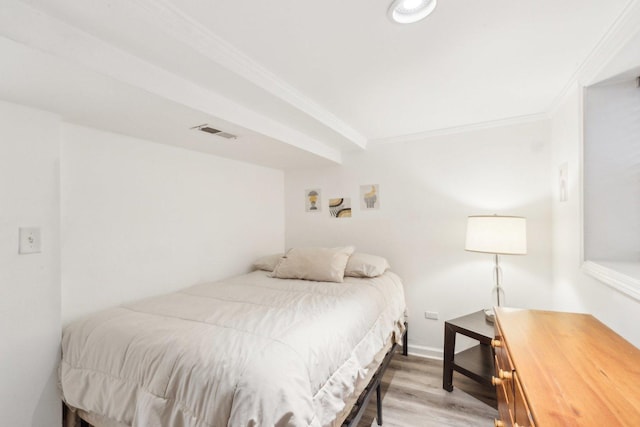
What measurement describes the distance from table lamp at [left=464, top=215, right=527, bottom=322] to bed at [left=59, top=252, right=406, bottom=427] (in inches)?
40.9

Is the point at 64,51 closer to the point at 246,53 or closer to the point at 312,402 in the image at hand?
the point at 246,53

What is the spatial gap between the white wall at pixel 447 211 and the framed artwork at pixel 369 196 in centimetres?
6

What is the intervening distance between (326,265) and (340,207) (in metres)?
0.96

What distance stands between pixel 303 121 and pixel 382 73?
768mm

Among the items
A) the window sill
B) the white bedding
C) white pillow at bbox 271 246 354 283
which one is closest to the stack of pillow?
white pillow at bbox 271 246 354 283

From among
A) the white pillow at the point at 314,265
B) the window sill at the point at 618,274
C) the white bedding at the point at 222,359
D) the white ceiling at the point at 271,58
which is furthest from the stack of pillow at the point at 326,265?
the window sill at the point at 618,274

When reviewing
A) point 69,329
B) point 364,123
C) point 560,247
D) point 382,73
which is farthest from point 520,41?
point 69,329

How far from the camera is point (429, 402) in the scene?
2.14 metres

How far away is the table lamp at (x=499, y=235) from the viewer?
7.20ft

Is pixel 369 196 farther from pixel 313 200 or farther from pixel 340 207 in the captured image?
pixel 313 200

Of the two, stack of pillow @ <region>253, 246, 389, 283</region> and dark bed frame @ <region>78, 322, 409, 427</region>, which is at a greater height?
stack of pillow @ <region>253, 246, 389, 283</region>

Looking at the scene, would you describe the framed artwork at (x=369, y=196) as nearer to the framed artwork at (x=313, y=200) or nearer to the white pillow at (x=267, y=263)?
the framed artwork at (x=313, y=200)

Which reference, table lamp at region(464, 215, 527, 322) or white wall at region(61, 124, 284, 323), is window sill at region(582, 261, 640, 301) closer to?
table lamp at region(464, 215, 527, 322)

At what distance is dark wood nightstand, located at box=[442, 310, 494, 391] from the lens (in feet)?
6.84
